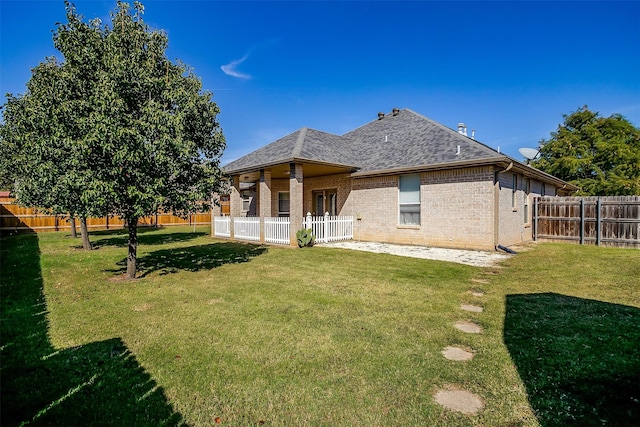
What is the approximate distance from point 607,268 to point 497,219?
11.3ft

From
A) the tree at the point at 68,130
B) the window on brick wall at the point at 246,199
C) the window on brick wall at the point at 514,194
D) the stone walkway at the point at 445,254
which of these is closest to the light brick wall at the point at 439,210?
the stone walkway at the point at 445,254

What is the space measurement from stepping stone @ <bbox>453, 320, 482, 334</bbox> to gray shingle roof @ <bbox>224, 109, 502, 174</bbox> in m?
8.05

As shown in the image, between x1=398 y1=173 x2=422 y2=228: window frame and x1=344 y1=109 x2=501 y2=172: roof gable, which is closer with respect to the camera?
x1=344 y1=109 x2=501 y2=172: roof gable

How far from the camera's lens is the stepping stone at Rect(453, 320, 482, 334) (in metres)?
4.19

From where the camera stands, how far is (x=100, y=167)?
21.1ft

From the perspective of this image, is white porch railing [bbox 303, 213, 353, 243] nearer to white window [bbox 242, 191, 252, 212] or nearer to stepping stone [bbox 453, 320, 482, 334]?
white window [bbox 242, 191, 252, 212]

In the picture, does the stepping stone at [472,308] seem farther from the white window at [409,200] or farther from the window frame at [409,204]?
the white window at [409,200]

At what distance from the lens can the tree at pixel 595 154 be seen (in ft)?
78.9

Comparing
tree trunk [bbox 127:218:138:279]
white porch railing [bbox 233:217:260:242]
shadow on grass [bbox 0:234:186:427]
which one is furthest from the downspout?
shadow on grass [bbox 0:234:186:427]

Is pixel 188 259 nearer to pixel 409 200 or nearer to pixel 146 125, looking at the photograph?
pixel 146 125

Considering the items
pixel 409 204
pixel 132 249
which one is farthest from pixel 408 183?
pixel 132 249

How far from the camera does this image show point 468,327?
4.34m

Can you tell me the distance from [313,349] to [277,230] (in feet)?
34.1

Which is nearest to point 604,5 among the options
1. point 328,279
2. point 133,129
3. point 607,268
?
point 607,268
